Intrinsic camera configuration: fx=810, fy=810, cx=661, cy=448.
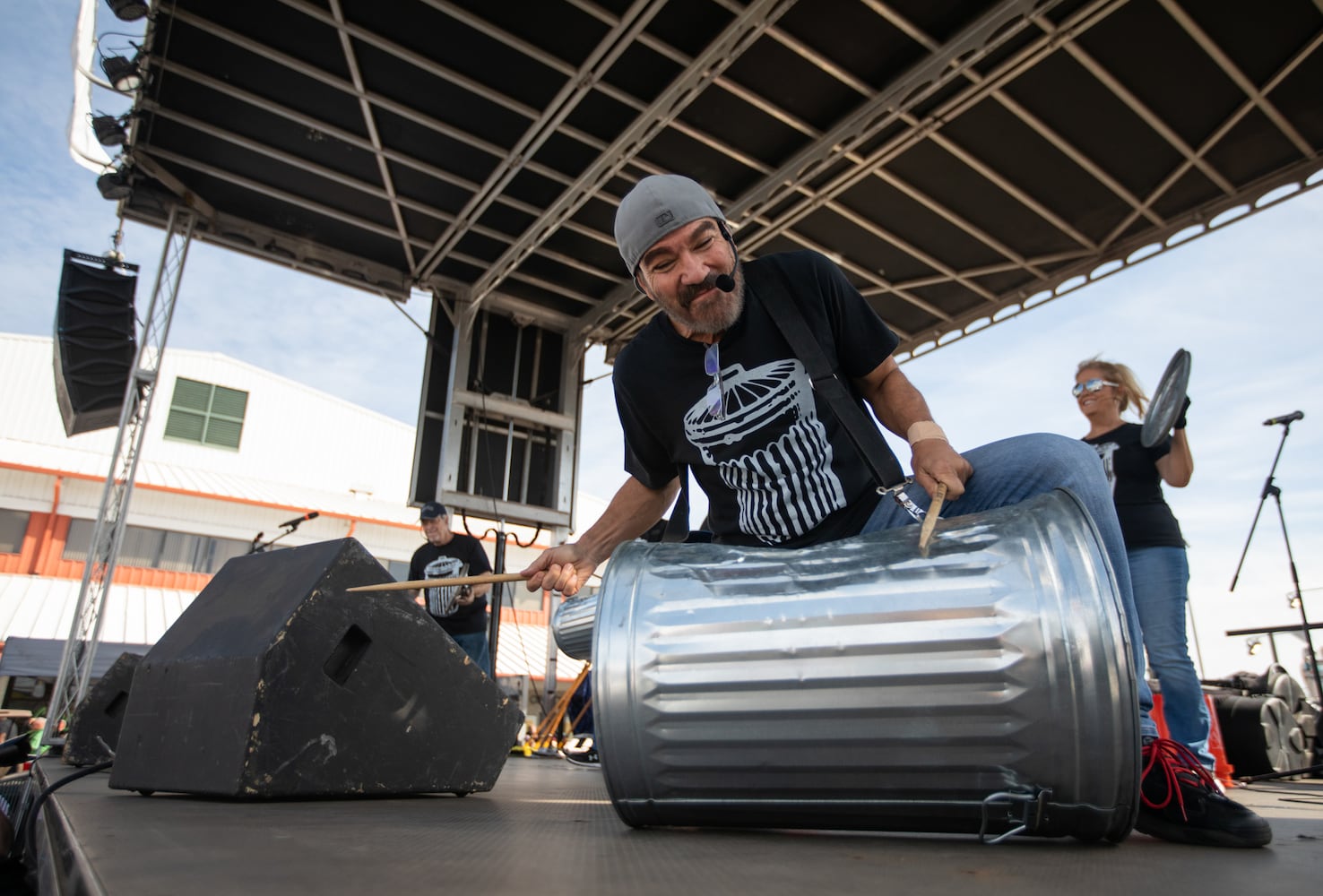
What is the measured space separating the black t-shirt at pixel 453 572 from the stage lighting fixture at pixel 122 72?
3596mm

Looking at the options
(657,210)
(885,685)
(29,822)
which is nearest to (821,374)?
(657,210)

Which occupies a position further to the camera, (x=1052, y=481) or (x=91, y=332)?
(x=91, y=332)

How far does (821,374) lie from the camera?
137cm

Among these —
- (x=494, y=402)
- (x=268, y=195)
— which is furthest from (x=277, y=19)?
(x=494, y=402)

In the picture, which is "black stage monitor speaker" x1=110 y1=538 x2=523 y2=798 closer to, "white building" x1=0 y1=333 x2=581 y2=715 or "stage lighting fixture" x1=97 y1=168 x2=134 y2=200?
"stage lighting fixture" x1=97 y1=168 x2=134 y2=200

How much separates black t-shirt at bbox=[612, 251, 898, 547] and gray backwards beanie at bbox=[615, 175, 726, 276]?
0.19 m

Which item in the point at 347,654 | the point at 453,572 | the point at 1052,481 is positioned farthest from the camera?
the point at 453,572

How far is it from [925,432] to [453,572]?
3605 millimetres

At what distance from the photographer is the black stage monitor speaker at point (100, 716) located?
8.34 feet

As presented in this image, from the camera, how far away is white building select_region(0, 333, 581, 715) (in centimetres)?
1298

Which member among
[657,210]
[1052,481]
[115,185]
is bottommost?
[1052,481]

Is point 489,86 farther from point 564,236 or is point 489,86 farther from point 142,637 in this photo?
point 142,637

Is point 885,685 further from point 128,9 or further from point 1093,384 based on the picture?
point 128,9

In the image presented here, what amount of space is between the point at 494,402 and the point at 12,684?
1118 centimetres
